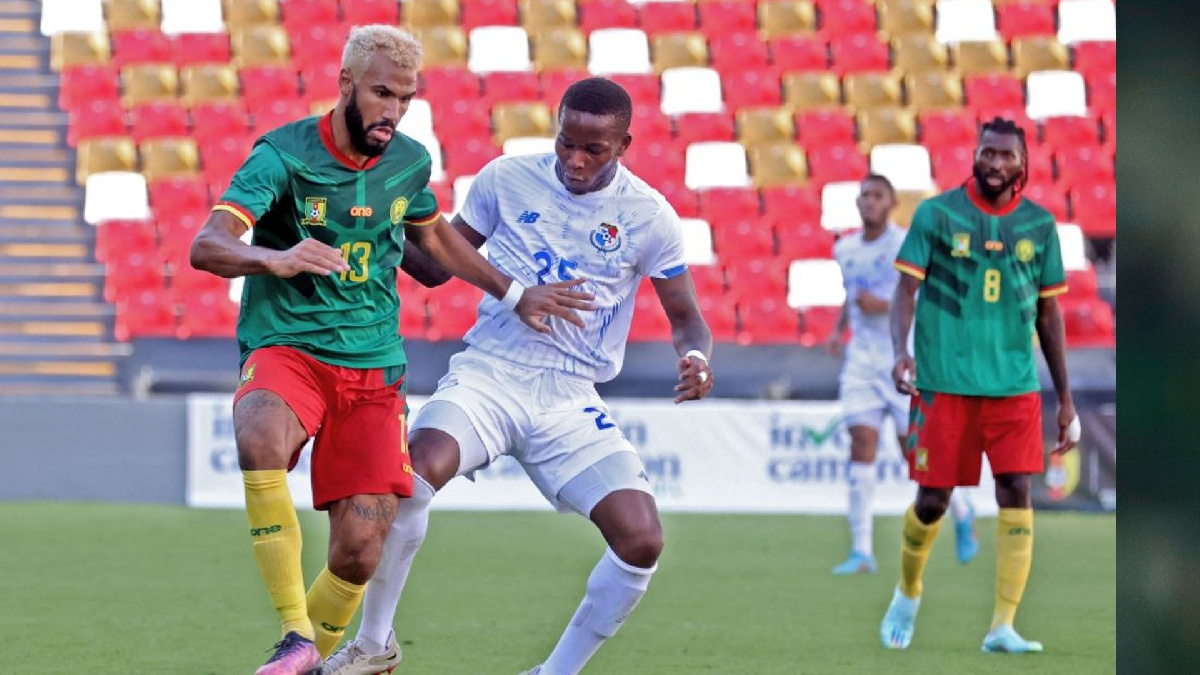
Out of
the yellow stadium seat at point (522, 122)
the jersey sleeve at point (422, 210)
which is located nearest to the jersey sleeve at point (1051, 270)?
the jersey sleeve at point (422, 210)

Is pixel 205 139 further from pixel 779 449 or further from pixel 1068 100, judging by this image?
pixel 1068 100

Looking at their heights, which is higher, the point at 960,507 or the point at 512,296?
the point at 512,296

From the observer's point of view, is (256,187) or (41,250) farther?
(41,250)

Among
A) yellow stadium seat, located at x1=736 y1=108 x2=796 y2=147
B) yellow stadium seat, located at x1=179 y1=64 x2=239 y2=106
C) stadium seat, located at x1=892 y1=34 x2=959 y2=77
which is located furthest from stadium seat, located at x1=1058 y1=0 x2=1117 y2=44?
yellow stadium seat, located at x1=179 y1=64 x2=239 y2=106

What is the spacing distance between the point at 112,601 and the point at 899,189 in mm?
11137

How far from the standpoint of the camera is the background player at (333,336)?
521 centimetres

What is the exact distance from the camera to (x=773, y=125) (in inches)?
753

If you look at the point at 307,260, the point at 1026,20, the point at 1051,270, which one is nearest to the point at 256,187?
the point at 307,260

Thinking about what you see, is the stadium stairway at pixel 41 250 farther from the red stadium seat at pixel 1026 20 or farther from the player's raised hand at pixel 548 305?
the player's raised hand at pixel 548 305

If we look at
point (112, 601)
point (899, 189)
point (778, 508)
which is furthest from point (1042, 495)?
point (112, 601)

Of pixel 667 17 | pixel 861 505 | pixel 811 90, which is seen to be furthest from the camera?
pixel 667 17

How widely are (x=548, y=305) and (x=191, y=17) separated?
15.1 metres

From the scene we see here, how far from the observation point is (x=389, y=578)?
579 centimetres

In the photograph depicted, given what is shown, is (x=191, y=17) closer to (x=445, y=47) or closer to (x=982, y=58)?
(x=445, y=47)
